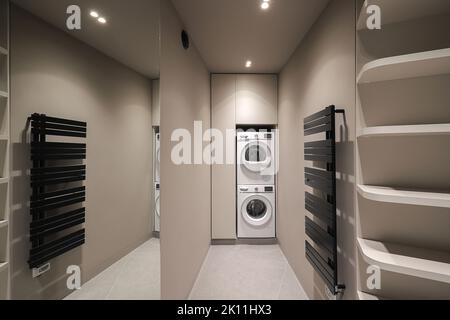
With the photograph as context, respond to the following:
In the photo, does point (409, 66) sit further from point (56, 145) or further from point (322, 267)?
point (56, 145)

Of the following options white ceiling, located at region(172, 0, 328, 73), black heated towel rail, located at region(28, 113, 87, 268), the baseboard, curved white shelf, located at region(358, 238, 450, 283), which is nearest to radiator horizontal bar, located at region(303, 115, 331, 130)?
curved white shelf, located at region(358, 238, 450, 283)

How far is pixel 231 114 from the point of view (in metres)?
3.27

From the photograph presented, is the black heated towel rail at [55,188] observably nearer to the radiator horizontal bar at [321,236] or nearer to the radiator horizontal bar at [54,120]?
the radiator horizontal bar at [54,120]

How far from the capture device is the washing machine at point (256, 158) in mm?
3295

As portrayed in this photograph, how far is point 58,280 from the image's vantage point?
2.86 feet

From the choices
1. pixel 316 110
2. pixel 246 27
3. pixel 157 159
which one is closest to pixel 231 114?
pixel 246 27

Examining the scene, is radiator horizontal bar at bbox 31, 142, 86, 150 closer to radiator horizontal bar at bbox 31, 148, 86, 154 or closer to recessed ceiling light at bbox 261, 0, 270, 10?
radiator horizontal bar at bbox 31, 148, 86, 154

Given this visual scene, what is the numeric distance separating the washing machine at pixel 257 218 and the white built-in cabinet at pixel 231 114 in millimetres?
115

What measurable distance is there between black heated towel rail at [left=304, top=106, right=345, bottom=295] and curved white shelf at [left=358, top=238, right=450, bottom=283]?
33 cm

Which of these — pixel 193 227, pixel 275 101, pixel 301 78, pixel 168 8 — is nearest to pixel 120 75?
pixel 168 8

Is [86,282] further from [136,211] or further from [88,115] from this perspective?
[88,115]

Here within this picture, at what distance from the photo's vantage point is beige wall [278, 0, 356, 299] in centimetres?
138

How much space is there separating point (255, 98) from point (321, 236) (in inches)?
88.4

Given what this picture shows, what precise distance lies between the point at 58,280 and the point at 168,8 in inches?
69.2
